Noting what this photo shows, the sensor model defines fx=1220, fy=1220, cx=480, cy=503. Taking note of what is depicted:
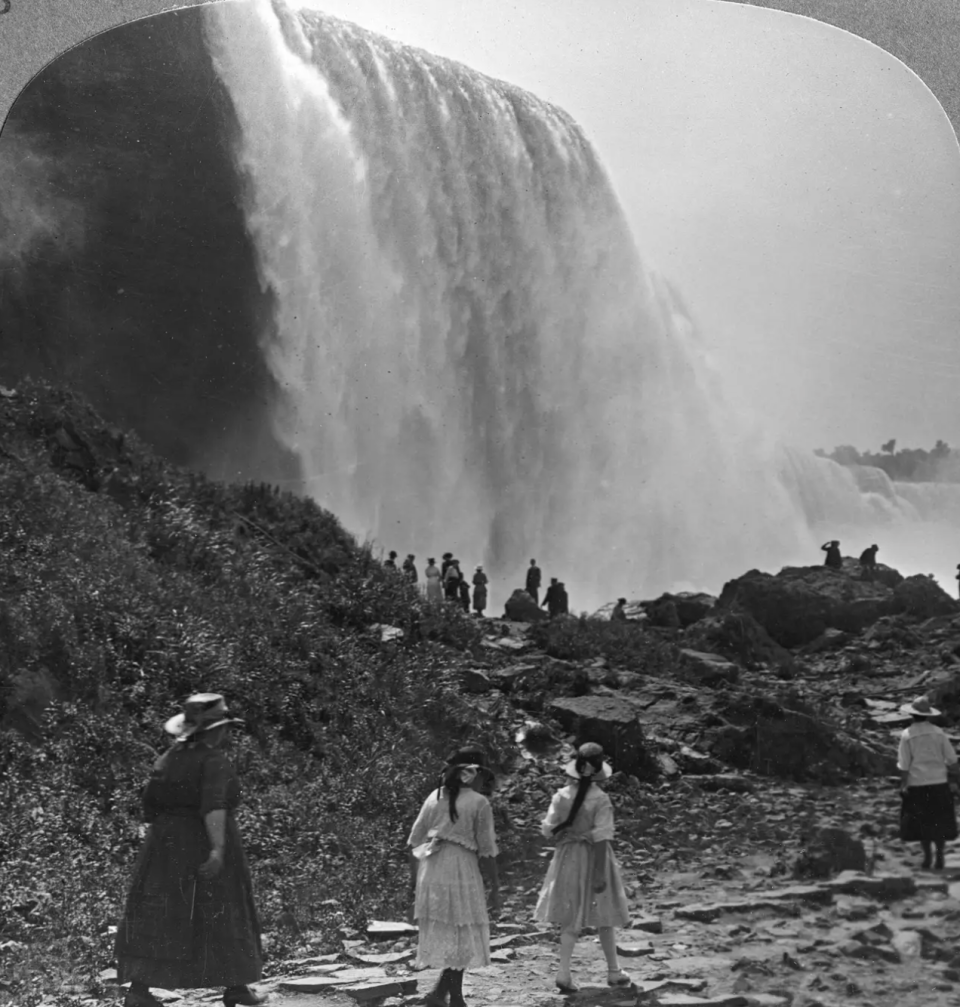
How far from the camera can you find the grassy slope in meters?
3.93

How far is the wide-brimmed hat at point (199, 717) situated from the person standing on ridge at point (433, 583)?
795 millimetres

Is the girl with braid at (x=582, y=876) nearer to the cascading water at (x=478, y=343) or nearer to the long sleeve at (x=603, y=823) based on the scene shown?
the long sleeve at (x=603, y=823)

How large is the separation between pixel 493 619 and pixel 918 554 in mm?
1504

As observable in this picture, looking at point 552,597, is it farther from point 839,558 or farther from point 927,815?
point 927,815

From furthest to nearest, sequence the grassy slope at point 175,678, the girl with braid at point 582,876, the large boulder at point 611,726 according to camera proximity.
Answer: the large boulder at point 611,726 → the grassy slope at point 175,678 → the girl with braid at point 582,876

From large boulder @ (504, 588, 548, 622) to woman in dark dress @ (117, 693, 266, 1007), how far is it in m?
1.09

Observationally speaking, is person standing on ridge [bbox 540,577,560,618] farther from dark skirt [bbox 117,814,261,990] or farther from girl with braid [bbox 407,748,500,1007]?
dark skirt [bbox 117,814,261,990]

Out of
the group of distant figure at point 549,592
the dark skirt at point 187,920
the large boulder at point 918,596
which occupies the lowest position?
the dark skirt at point 187,920

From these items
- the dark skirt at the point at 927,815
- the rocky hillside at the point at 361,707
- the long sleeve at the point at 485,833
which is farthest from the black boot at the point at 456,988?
the dark skirt at the point at 927,815

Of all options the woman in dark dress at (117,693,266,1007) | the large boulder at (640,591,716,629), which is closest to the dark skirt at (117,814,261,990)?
the woman in dark dress at (117,693,266,1007)

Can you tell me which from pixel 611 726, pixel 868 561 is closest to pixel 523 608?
pixel 611 726

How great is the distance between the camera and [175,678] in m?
4.13

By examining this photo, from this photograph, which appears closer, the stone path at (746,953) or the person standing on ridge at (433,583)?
the stone path at (746,953)

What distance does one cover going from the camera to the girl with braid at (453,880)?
12.2 ft
